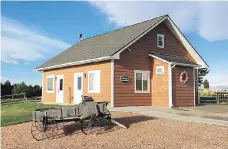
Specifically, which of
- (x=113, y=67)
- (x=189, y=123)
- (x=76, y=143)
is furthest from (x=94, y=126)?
(x=113, y=67)

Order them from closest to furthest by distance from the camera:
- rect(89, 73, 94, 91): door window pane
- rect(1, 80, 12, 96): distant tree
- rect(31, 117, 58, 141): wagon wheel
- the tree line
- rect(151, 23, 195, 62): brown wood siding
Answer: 1. rect(31, 117, 58, 141): wagon wheel
2. rect(89, 73, 94, 91): door window pane
3. rect(151, 23, 195, 62): brown wood siding
4. the tree line
5. rect(1, 80, 12, 96): distant tree

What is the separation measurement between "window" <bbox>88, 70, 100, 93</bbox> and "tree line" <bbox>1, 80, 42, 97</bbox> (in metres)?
18.7

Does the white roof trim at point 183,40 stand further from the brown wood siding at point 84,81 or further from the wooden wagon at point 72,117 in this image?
the wooden wagon at point 72,117

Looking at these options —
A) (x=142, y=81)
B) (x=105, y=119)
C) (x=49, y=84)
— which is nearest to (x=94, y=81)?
(x=142, y=81)

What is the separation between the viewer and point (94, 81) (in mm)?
20422

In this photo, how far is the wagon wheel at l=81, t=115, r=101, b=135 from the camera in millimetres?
10562

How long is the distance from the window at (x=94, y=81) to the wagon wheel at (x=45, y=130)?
363 inches

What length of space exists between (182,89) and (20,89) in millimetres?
23319

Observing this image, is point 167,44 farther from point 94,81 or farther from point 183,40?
point 94,81

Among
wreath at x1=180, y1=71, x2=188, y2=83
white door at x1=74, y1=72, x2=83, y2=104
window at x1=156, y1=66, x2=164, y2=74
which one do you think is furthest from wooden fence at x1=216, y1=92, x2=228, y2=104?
white door at x1=74, y1=72, x2=83, y2=104

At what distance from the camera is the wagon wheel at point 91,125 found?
416 inches

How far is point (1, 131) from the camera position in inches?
441

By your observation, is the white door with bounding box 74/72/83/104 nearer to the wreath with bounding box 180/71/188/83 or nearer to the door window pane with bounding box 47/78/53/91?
the door window pane with bounding box 47/78/53/91

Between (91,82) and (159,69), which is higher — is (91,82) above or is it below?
below
